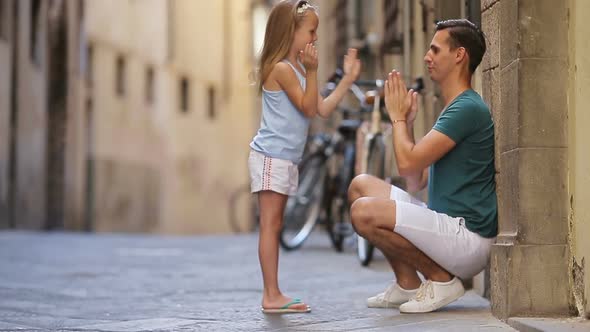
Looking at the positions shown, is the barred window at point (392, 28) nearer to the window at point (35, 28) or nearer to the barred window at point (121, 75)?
the window at point (35, 28)

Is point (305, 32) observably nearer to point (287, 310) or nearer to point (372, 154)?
point (287, 310)

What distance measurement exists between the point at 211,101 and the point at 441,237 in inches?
1114

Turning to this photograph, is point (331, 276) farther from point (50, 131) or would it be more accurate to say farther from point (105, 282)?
point (50, 131)

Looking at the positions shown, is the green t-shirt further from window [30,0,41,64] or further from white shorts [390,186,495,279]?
window [30,0,41,64]

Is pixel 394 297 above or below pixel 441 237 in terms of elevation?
below

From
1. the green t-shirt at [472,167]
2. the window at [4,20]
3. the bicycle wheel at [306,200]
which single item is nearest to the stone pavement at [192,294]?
the bicycle wheel at [306,200]

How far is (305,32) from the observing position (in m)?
5.32

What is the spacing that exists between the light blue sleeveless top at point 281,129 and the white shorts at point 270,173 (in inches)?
1.0

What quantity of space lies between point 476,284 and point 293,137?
1.45m

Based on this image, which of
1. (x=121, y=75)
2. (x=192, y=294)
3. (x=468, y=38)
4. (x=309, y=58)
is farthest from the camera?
(x=121, y=75)

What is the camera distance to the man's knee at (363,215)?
495 cm

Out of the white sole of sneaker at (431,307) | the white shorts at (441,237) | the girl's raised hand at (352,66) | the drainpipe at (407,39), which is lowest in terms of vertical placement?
the white sole of sneaker at (431,307)

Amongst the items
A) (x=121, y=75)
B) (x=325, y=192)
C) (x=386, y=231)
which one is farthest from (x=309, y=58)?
(x=121, y=75)

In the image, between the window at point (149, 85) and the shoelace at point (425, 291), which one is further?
the window at point (149, 85)
